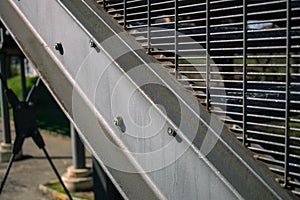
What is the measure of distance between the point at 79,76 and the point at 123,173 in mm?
601

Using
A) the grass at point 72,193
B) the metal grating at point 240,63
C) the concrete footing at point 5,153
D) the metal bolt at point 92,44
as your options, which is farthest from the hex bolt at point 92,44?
the concrete footing at point 5,153

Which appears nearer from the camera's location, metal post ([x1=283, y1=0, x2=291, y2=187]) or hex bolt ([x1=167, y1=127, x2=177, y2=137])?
metal post ([x1=283, y1=0, x2=291, y2=187])

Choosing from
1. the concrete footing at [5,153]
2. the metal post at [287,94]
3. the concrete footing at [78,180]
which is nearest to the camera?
the metal post at [287,94]

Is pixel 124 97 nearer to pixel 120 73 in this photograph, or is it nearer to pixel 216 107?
pixel 120 73

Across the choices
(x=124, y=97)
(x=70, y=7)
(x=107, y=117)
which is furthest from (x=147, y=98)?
(x=70, y=7)

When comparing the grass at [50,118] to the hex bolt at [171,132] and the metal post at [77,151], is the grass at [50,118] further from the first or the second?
the hex bolt at [171,132]

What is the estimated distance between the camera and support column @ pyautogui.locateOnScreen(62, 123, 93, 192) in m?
6.62

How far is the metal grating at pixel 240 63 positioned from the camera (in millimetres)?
1727

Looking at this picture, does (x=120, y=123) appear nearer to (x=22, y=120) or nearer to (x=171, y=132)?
(x=171, y=132)

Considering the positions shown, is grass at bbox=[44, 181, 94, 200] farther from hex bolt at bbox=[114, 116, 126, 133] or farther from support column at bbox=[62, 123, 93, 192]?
hex bolt at bbox=[114, 116, 126, 133]

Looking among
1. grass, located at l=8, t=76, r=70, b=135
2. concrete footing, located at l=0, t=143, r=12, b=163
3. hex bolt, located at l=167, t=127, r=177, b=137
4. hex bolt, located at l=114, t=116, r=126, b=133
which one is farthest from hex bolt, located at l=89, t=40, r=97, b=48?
grass, located at l=8, t=76, r=70, b=135

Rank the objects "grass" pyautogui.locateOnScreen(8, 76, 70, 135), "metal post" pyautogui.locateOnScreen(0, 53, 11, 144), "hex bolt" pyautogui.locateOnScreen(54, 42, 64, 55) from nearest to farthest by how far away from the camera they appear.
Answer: "hex bolt" pyautogui.locateOnScreen(54, 42, 64, 55)
"metal post" pyautogui.locateOnScreen(0, 53, 11, 144)
"grass" pyautogui.locateOnScreen(8, 76, 70, 135)

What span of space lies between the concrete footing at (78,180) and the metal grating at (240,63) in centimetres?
446

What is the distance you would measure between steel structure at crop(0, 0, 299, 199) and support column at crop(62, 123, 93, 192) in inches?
158
